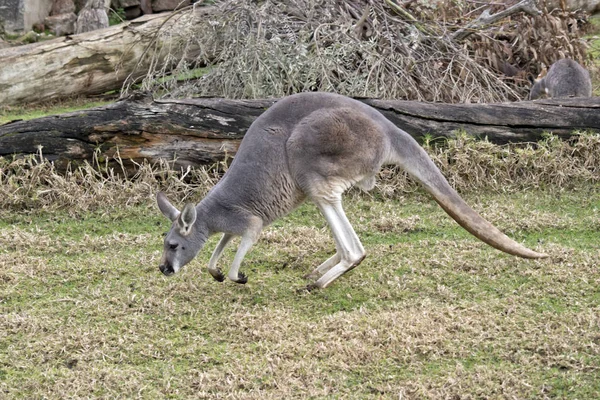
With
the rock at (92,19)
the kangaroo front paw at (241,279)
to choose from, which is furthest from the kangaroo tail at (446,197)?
the rock at (92,19)

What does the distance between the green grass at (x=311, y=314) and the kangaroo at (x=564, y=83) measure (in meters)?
2.10

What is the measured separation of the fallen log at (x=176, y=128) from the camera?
19.5 feet

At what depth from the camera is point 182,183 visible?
591 centimetres

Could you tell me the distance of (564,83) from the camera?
7469 mm

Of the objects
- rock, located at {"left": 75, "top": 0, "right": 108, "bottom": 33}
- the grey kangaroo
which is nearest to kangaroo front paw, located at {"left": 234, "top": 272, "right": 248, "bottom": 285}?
the grey kangaroo

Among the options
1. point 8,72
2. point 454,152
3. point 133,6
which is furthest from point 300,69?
point 133,6

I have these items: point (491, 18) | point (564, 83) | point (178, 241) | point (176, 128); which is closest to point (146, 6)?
point (491, 18)

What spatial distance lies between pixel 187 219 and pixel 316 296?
0.81m

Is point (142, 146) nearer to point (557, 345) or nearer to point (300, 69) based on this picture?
point (300, 69)

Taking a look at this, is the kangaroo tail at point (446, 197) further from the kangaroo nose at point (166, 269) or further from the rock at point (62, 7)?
the rock at point (62, 7)

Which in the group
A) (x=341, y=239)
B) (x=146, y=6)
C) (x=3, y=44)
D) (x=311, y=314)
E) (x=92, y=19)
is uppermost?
(x=341, y=239)

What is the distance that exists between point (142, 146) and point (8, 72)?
131 inches

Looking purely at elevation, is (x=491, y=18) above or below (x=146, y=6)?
above

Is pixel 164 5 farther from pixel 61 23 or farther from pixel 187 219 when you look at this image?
pixel 187 219
